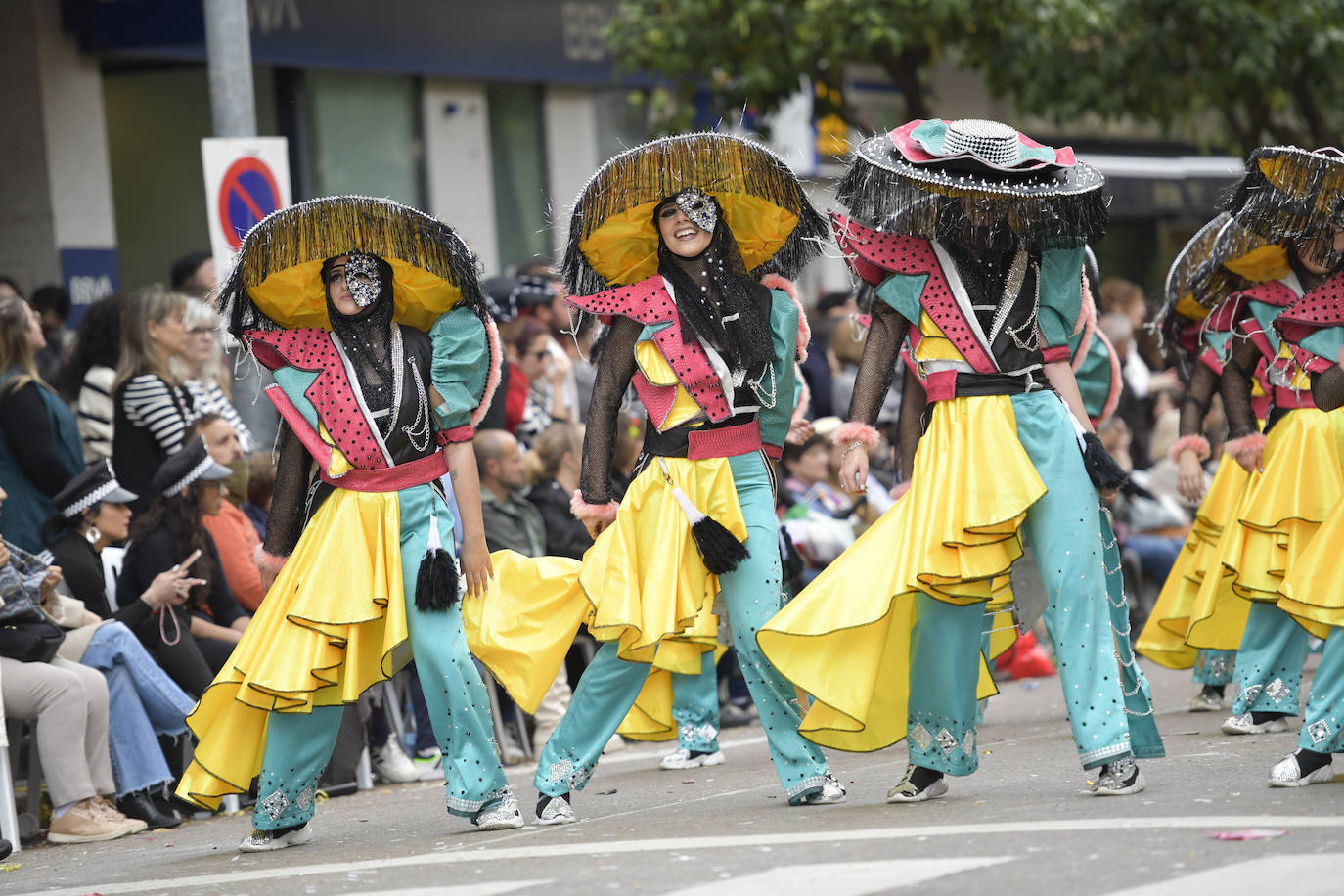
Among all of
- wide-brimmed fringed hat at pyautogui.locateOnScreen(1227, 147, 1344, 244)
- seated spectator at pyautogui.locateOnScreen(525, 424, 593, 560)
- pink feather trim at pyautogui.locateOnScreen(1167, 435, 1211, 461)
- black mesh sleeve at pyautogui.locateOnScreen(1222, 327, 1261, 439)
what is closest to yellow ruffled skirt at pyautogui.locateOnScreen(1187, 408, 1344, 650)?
black mesh sleeve at pyautogui.locateOnScreen(1222, 327, 1261, 439)

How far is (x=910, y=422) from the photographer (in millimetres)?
7336

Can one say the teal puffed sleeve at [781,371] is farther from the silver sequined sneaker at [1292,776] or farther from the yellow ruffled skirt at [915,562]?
the silver sequined sneaker at [1292,776]

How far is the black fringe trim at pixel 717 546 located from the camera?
22.7 feet

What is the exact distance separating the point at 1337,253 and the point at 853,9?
8.89m

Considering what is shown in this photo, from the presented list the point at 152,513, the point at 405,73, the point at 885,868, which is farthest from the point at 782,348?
the point at 405,73

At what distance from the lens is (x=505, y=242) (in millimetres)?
18609

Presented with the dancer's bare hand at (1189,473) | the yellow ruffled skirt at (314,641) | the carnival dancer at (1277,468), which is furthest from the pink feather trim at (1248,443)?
the yellow ruffled skirt at (314,641)

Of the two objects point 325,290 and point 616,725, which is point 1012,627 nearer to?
point 616,725

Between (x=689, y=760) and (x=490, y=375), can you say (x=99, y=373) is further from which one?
(x=490, y=375)

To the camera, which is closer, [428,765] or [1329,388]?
[1329,388]

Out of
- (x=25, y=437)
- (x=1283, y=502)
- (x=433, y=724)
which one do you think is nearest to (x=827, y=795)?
(x=433, y=724)

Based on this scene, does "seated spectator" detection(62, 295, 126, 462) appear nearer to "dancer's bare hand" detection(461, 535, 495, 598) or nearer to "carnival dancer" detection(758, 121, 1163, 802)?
"dancer's bare hand" detection(461, 535, 495, 598)

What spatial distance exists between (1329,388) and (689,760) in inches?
120

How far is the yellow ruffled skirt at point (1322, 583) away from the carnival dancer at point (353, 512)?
8.62ft
